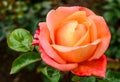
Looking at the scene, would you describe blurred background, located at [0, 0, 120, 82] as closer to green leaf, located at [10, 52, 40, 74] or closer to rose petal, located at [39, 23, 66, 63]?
green leaf, located at [10, 52, 40, 74]

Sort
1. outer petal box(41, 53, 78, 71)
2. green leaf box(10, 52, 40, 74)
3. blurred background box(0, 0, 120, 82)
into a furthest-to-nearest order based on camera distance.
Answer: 1. blurred background box(0, 0, 120, 82)
2. green leaf box(10, 52, 40, 74)
3. outer petal box(41, 53, 78, 71)

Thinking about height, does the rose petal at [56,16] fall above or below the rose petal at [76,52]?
above

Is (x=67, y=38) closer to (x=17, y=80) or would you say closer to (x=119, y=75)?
(x=119, y=75)

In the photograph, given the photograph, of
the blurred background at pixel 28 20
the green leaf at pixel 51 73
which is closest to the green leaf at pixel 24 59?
the green leaf at pixel 51 73

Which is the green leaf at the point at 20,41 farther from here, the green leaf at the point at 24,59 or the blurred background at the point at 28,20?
the blurred background at the point at 28,20

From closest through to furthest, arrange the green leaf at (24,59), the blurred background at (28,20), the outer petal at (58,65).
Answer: the outer petal at (58,65)
the green leaf at (24,59)
the blurred background at (28,20)

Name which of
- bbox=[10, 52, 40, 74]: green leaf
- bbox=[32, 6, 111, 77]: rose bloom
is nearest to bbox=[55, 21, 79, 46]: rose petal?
bbox=[32, 6, 111, 77]: rose bloom

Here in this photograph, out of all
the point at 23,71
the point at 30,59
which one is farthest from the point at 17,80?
the point at 30,59
